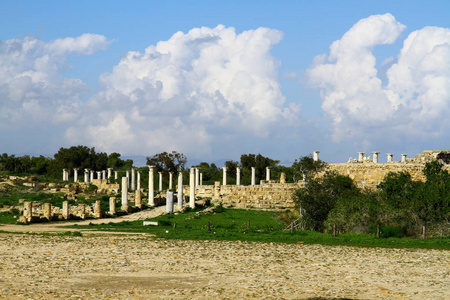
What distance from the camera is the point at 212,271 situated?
18953mm

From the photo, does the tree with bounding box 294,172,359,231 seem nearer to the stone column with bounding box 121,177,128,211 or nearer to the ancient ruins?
the ancient ruins

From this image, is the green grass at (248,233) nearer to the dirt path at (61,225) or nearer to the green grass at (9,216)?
Answer: the dirt path at (61,225)

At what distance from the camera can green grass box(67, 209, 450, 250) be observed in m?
29.0

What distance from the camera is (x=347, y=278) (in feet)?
58.7

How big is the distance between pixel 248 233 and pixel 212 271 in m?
13.9

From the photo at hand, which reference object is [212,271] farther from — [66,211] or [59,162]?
[59,162]

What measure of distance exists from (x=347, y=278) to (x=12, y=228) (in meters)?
23.8

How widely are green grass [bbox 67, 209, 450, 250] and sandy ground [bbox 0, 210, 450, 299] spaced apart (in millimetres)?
2177

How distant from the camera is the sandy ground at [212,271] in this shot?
50.1 feet

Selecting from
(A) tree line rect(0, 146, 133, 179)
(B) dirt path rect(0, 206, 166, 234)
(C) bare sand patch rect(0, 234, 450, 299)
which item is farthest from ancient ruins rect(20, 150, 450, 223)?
(A) tree line rect(0, 146, 133, 179)

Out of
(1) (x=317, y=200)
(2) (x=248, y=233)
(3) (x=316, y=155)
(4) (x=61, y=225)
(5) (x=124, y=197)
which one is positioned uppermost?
(3) (x=316, y=155)

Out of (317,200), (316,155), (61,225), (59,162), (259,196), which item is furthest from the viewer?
(59,162)

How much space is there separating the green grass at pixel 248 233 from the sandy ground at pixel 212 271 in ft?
7.14

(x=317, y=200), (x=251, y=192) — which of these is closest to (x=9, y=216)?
(x=251, y=192)
